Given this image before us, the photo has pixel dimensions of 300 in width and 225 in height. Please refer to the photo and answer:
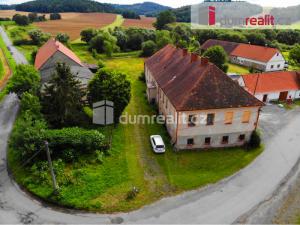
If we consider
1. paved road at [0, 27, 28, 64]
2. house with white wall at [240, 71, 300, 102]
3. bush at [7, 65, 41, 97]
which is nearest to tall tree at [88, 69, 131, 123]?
bush at [7, 65, 41, 97]

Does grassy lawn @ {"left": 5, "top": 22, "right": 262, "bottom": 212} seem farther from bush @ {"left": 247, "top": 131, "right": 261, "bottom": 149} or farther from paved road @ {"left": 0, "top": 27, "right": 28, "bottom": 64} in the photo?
paved road @ {"left": 0, "top": 27, "right": 28, "bottom": 64}

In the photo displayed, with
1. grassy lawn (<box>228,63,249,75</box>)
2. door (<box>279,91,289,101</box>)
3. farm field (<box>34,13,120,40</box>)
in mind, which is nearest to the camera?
door (<box>279,91,289,101</box>)

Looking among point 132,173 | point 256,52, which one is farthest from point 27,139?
point 256,52

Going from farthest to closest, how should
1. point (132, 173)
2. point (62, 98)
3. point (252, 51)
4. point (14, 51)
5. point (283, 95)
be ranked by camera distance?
1. point (14, 51)
2. point (252, 51)
3. point (283, 95)
4. point (62, 98)
5. point (132, 173)

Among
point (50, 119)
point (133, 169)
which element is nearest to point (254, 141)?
point (133, 169)

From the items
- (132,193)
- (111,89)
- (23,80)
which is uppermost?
(23,80)

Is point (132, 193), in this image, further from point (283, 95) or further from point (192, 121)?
point (283, 95)

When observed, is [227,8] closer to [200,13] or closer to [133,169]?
[200,13]
